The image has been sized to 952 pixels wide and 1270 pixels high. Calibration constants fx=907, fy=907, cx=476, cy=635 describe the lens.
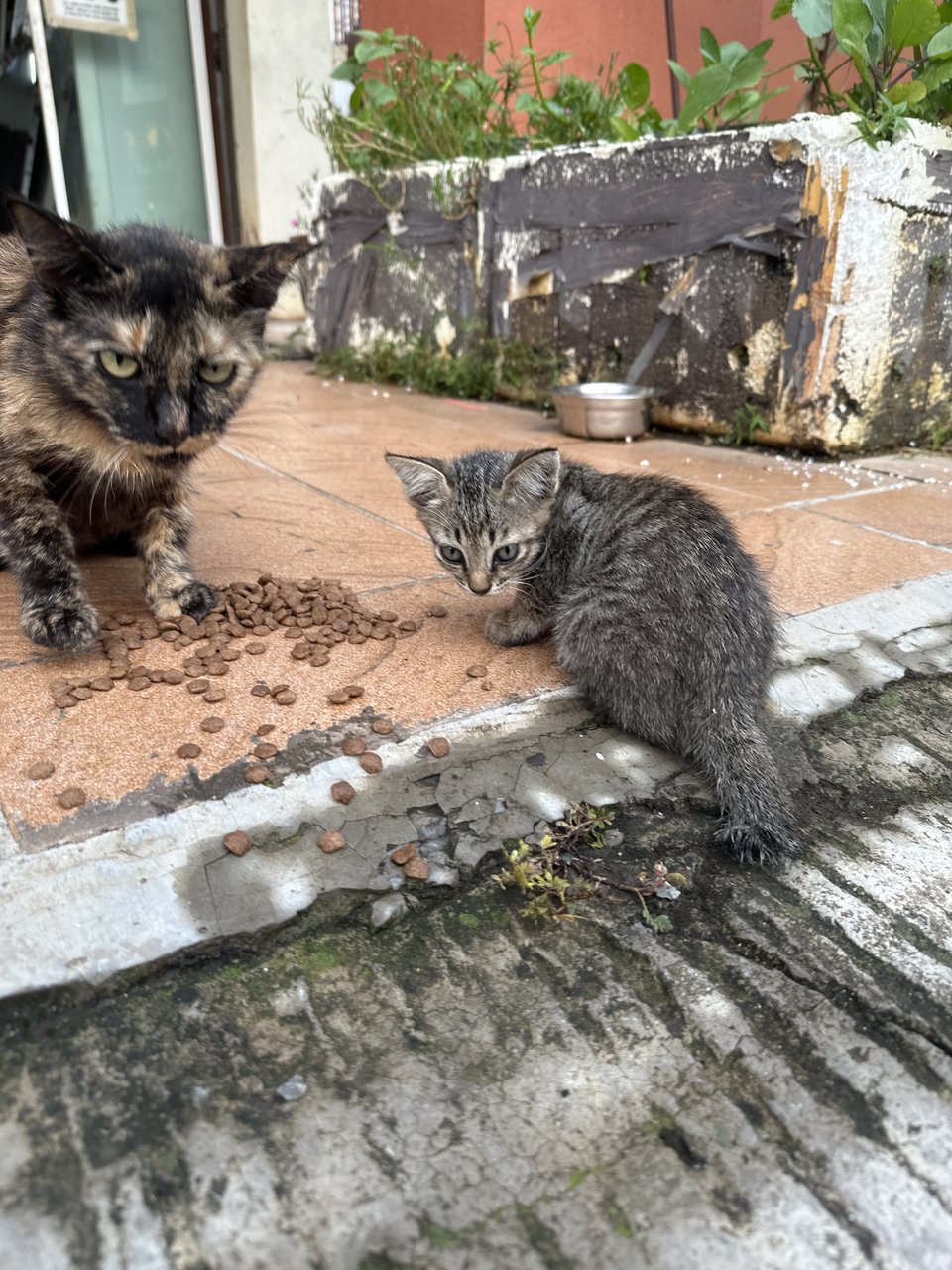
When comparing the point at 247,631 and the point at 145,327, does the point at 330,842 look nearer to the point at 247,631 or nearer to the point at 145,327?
the point at 247,631

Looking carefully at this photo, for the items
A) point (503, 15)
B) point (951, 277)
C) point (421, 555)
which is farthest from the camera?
point (503, 15)

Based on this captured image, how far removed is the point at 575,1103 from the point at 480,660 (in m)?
1.34

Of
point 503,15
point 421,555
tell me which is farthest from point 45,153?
point 421,555

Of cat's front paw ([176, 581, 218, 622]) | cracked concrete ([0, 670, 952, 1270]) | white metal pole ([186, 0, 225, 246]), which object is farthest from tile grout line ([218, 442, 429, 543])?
white metal pole ([186, 0, 225, 246])

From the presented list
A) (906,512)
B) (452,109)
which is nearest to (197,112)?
(452,109)

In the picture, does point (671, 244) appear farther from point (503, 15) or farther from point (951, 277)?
point (503, 15)

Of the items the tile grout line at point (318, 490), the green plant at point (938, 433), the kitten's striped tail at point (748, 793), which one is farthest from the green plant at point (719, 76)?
the kitten's striped tail at point (748, 793)

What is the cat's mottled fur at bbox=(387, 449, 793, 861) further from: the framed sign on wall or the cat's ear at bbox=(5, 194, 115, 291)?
the framed sign on wall

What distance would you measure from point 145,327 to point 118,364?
120 millimetres

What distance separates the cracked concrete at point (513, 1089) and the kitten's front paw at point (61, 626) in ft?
3.26

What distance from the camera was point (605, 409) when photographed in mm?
4688

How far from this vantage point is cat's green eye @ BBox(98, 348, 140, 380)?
2158mm

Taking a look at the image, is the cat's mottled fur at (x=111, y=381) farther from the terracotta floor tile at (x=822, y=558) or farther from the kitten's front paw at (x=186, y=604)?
the terracotta floor tile at (x=822, y=558)

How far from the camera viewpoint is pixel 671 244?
448 centimetres
